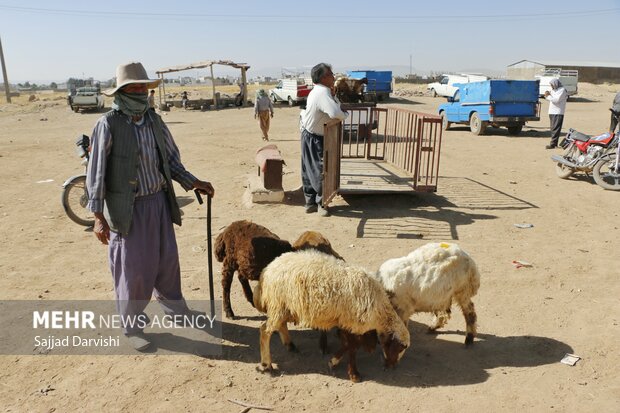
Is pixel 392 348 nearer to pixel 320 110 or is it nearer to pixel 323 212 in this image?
pixel 323 212

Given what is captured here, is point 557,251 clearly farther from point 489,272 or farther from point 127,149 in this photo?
point 127,149

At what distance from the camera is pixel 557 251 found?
5887mm

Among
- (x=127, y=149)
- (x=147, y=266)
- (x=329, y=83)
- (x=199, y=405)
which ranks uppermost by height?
(x=329, y=83)

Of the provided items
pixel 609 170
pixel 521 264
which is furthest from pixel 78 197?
pixel 609 170

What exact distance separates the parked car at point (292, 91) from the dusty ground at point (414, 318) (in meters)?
18.7

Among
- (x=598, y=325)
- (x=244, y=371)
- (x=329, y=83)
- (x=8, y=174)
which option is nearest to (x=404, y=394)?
(x=244, y=371)

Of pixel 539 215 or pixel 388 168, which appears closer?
pixel 539 215

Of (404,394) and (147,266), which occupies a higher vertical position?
(147,266)

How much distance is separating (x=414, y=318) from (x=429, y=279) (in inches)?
36.1

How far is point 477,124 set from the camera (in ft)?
53.1

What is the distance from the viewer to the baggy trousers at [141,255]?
11.5 feet

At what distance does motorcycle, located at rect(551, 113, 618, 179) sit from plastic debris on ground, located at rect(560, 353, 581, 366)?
6762 mm

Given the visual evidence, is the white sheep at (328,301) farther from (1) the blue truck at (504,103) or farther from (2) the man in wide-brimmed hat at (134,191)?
(1) the blue truck at (504,103)

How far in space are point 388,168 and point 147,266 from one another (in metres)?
6.42
